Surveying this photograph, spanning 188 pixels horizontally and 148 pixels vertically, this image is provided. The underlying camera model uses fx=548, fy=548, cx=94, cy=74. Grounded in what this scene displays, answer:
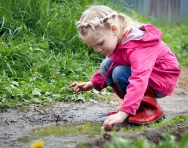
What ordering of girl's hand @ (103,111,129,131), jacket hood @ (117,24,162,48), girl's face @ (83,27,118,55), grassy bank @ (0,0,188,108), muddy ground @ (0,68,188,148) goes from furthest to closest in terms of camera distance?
grassy bank @ (0,0,188,108) < muddy ground @ (0,68,188,148) < jacket hood @ (117,24,162,48) < girl's face @ (83,27,118,55) < girl's hand @ (103,111,129,131)

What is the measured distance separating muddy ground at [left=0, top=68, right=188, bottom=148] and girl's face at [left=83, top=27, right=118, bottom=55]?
2.32 feet

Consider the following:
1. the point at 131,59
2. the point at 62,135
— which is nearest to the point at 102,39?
the point at 131,59

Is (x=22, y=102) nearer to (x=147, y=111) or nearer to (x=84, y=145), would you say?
(x=147, y=111)

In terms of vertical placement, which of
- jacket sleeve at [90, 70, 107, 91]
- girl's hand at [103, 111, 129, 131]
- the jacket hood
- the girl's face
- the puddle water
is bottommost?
the puddle water

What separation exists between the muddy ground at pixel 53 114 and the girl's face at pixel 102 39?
71 cm

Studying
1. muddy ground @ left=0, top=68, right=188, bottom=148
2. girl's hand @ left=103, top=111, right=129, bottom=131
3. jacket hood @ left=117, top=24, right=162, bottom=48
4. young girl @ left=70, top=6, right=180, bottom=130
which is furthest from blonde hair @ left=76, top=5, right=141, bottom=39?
muddy ground @ left=0, top=68, right=188, bottom=148

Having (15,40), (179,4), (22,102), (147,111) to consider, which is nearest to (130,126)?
(147,111)

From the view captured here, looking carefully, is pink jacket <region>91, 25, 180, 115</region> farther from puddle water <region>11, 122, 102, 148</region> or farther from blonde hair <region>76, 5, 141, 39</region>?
puddle water <region>11, 122, 102, 148</region>

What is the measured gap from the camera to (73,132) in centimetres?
402

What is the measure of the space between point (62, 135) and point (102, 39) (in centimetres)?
74

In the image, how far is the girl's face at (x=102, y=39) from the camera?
3.85 meters

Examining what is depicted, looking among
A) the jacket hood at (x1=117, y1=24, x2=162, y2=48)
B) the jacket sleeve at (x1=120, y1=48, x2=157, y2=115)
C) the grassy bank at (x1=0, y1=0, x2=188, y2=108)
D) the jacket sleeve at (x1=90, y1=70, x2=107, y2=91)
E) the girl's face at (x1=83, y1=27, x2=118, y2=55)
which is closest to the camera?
the jacket sleeve at (x1=120, y1=48, x2=157, y2=115)

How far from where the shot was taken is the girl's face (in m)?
3.85

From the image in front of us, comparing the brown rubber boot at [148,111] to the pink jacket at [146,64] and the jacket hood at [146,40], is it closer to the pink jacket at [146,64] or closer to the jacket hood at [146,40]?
the pink jacket at [146,64]
